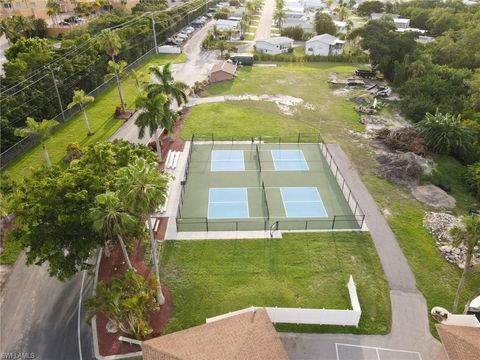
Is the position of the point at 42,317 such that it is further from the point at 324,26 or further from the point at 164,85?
the point at 324,26

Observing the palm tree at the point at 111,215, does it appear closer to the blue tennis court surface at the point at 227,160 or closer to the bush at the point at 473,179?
the blue tennis court surface at the point at 227,160

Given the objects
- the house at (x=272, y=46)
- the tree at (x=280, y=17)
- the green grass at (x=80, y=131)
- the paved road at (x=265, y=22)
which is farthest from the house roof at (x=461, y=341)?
the tree at (x=280, y=17)

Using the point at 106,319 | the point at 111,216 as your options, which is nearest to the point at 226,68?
the point at 111,216

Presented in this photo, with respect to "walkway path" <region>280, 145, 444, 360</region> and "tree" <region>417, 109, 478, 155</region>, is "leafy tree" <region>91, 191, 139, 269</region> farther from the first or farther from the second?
"tree" <region>417, 109, 478, 155</region>

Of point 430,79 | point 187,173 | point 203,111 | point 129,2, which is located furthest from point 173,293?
point 129,2

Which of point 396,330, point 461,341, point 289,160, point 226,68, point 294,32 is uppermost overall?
point 294,32
